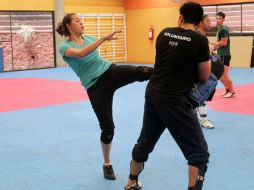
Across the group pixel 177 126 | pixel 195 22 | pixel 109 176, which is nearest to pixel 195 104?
pixel 177 126

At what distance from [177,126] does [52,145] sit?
9.05ft

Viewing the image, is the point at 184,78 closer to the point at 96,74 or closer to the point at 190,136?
the point at 190,136

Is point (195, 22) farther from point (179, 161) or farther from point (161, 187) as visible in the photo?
point (179, 161)

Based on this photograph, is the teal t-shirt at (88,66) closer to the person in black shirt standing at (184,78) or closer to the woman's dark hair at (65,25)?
the woman's dark hair at (65,25)

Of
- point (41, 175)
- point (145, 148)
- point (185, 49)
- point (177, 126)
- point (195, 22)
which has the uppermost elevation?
point (195, 22)

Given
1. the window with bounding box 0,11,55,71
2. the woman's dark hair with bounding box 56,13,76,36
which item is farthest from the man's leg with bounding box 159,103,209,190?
the window with bounding box 0,11,55,71

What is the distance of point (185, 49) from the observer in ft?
9.58

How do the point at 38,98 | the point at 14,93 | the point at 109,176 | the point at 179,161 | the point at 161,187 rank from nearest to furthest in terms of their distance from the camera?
the point at 161,187 < the point at 109,176 < the point at 179,161 < the point at 38,98 < the point at 14,93

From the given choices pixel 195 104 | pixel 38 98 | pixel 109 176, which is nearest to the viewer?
pixel 195 104

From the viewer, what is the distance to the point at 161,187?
3830 mm

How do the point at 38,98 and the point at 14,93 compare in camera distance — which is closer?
the point at 38,98

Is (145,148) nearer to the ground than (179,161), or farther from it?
farther from it

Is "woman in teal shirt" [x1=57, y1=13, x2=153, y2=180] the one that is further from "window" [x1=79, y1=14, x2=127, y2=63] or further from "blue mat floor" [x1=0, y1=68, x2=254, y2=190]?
"window" [x1=79, y1=14, x2=127, y2=63]

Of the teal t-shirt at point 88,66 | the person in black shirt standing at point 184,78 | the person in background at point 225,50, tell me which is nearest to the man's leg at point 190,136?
the person in black shirt standing at point 184,78
